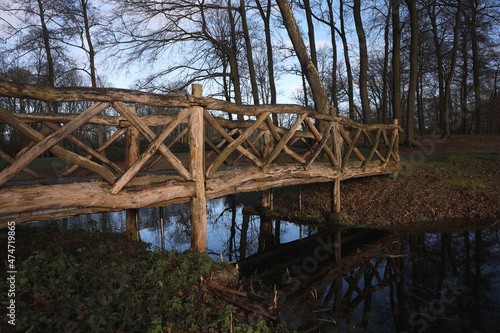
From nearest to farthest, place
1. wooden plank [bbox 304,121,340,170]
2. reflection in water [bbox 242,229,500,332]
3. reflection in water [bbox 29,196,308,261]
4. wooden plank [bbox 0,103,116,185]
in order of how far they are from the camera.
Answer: wooden plank [bbox 0,103,116,185] < reflection in water [bbox 242,229,500,332] < reflection in water [bbox 29,196,308,261] < wooden plank [bbox 304,121,340,170]

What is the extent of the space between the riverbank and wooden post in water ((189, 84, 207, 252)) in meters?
4.54

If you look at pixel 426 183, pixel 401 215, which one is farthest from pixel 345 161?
pixel 426 183

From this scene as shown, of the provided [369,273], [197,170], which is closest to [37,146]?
[197,170]

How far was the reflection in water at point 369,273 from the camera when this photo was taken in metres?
4.11

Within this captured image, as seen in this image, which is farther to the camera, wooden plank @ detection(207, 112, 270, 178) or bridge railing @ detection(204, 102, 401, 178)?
bridge railing @ detection(204, 102, 401, 178)

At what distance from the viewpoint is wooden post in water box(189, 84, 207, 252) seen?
17.1 ft

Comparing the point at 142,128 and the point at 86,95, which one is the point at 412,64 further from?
the point at 86,95

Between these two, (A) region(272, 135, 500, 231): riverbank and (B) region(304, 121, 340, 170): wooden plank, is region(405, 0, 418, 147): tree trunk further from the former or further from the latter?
(B) region(304, 121, 340, 170): wooden plank

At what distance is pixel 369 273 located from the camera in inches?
219

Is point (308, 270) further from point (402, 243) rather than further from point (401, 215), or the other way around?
point (401, 215)

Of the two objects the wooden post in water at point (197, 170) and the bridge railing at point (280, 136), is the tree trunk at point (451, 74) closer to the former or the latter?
the bridge railing at point (280, 136)

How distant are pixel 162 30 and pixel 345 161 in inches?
382

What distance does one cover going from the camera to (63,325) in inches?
111

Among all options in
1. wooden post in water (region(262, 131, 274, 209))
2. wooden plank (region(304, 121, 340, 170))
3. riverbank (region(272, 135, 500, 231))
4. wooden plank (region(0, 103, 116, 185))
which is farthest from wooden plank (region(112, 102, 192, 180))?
riverbank (region(272, 135, 500, 231))
